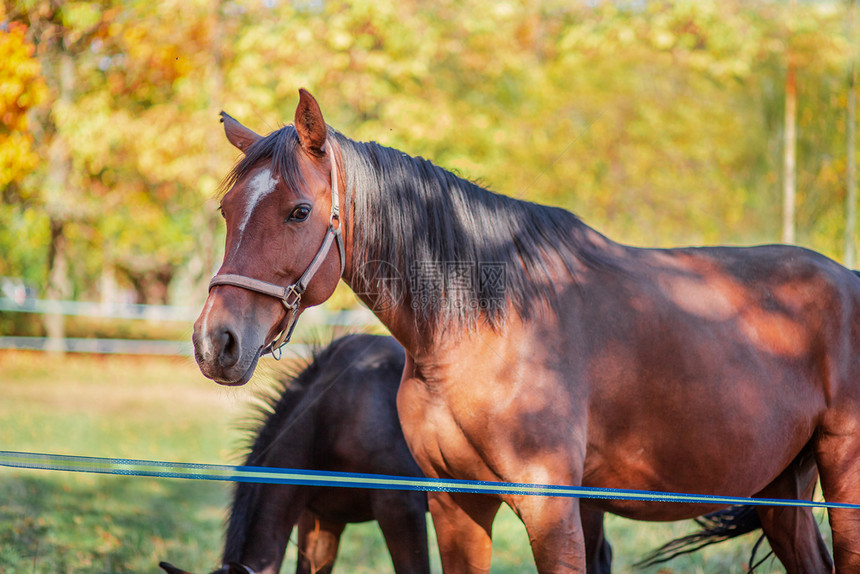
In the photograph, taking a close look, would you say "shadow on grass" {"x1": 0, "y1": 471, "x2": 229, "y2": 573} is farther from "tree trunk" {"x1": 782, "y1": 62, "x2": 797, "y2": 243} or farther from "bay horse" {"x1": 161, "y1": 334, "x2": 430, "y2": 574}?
"tree trunk" {"x1": 782, "y1": 62, "x2": 797, "y2": 243}

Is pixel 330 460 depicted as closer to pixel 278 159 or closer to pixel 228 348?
pixel 228 348

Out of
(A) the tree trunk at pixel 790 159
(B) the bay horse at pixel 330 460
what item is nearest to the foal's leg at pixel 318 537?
(B) the bay horse at pixel 330 460

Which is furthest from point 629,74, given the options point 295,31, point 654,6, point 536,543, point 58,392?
point 536,543

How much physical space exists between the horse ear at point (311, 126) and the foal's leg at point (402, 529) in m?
1.91

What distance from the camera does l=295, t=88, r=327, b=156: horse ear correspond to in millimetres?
2293

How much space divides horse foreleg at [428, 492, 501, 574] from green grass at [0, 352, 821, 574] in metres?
0.91

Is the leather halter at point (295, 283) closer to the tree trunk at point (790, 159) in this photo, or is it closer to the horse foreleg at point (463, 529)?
the horse foreleg at point (463, 529)

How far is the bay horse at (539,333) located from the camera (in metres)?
2.31

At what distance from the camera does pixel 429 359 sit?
8.38 ft

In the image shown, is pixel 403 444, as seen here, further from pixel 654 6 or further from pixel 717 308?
pixel 654 6

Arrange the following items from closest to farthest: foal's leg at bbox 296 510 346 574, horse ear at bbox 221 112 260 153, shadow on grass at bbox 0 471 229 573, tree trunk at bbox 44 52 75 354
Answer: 1. horse ear at bbox 221 112 260 153
2. foal's leg at bbox 296 510 346 574
3. shadow on grass at bbox 0 471 229 573
4. tree trunk at bbox 44 52 75 354

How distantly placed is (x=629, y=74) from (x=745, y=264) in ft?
48.8

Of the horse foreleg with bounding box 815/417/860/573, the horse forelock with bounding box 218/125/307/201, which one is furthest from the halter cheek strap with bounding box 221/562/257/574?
the horse foreleg with bounding box 815/417/860/573

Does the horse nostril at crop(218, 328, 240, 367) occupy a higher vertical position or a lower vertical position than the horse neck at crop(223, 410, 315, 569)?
higher
